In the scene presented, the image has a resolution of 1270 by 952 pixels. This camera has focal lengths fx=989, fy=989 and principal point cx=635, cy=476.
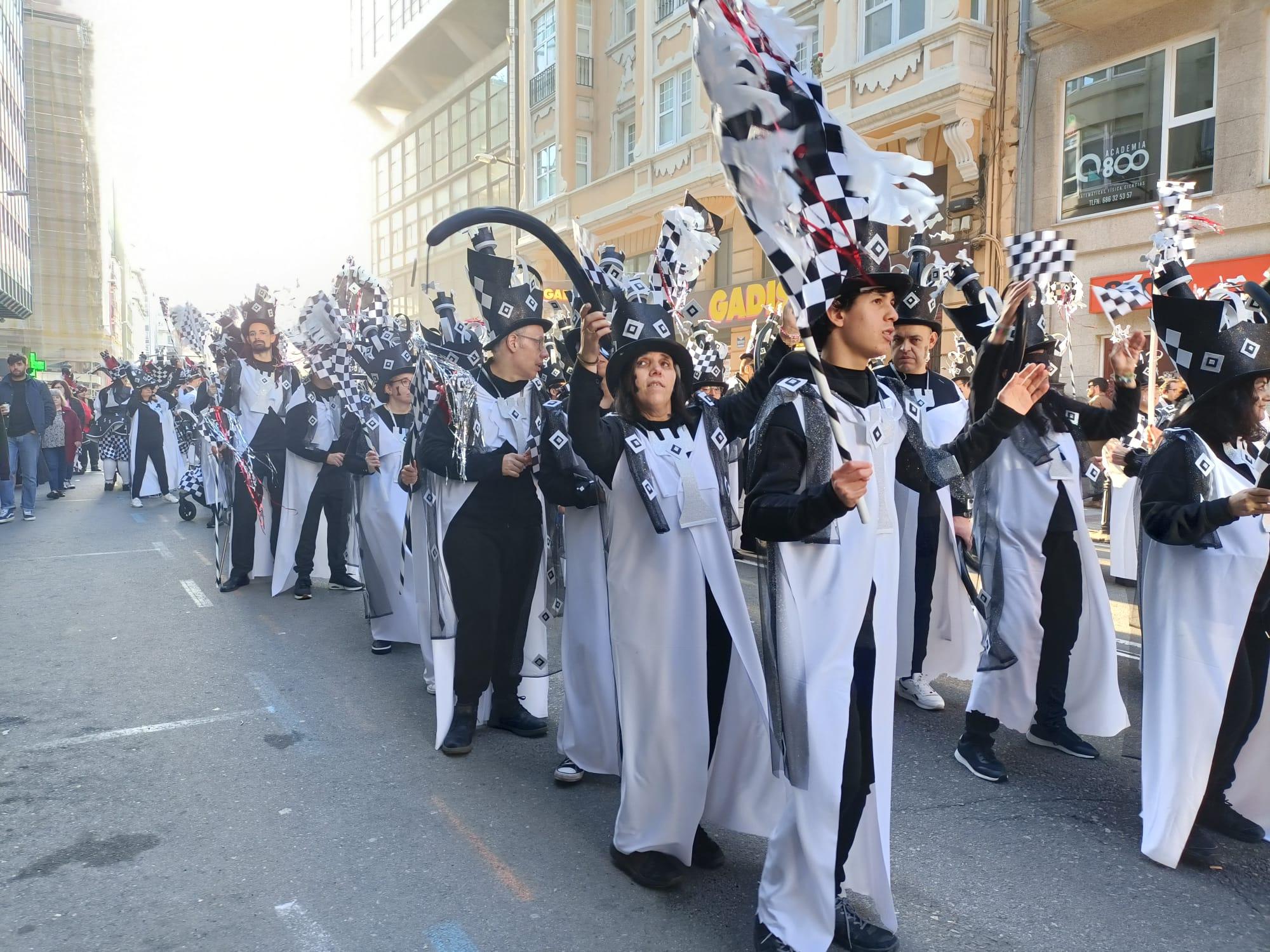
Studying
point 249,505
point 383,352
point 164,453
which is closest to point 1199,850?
point 383,352

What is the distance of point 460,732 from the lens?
4.68 metres

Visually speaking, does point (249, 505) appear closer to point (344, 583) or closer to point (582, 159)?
point (344, 583)

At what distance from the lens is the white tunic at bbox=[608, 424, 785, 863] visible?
3369 mm

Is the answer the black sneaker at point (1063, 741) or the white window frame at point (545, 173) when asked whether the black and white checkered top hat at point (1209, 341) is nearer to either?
the black sneaker at point (1063, 741)

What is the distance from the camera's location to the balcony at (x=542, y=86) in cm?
2939

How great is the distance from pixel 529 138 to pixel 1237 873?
30574 millimetres

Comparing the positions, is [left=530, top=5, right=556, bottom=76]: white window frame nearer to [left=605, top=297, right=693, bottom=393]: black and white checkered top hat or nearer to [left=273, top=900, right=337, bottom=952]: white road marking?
[left=605, top=297, right=693, bottom=393]: black and white checkered top hat

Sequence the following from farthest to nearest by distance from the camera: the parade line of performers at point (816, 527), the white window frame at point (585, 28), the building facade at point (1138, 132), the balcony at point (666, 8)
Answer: the white window frame at point (585, 28) → the balcony at point (666, 8) → the building facade at point (1138, 132) → the parade line of performers at point (816, 527)

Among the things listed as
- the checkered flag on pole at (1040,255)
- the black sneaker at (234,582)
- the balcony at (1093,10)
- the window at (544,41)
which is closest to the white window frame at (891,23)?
the balcony at (1093,10)

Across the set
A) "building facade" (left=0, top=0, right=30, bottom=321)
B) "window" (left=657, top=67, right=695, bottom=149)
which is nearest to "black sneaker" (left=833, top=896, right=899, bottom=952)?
"window" (left=657, top=67, right=695, bottom=149)

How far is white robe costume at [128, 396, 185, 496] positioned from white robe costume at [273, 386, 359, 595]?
8.73 m

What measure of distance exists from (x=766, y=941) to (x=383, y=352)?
5.43 meters

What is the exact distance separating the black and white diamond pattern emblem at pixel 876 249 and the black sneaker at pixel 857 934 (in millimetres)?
1834

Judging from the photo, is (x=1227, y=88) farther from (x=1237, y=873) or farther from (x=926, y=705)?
(x=1237, y=873)
